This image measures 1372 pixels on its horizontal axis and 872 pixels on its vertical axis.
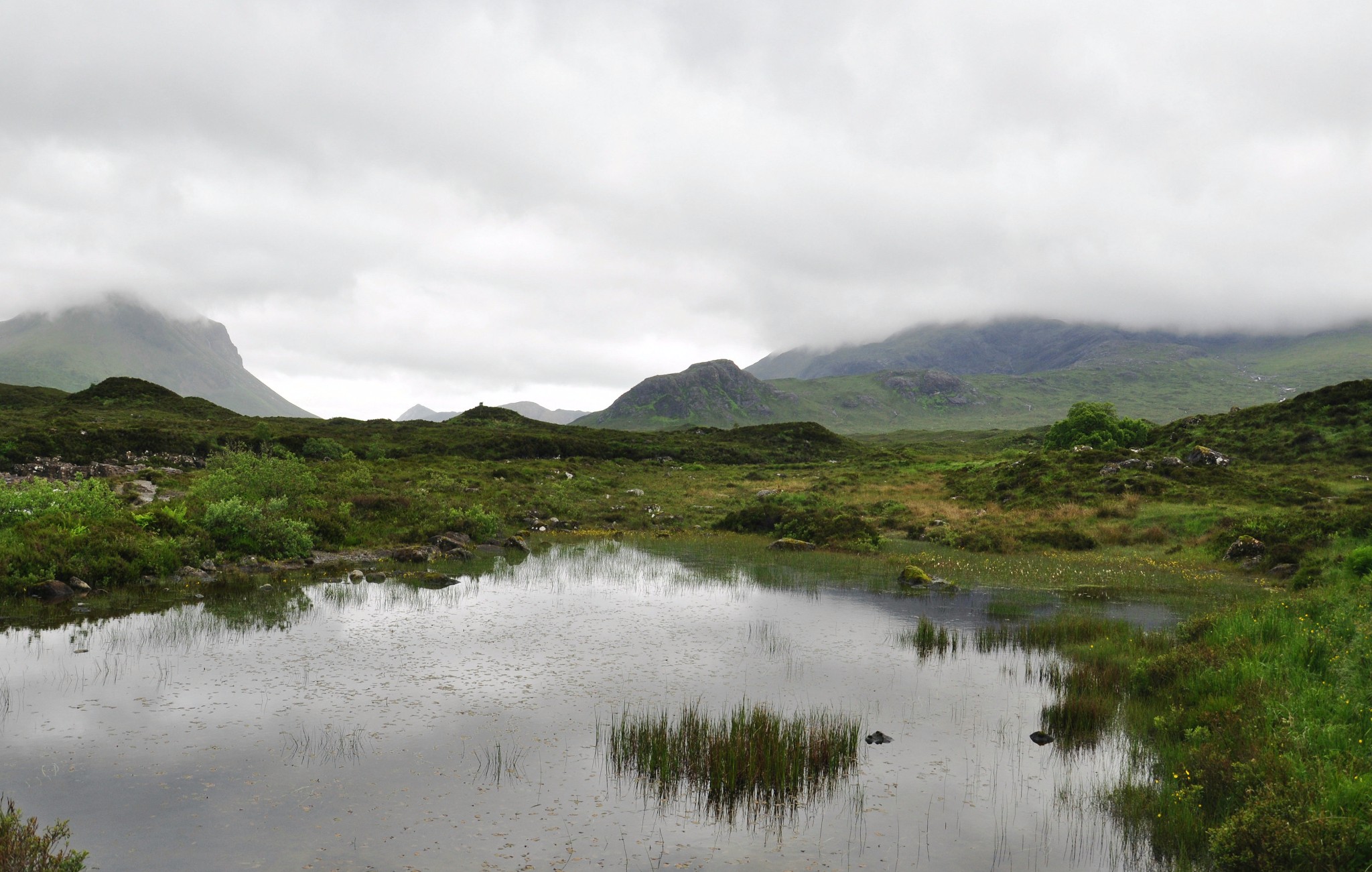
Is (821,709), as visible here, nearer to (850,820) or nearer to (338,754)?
(850,820)

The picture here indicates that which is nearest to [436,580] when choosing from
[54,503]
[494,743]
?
→ [54,503]

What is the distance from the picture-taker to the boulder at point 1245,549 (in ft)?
105

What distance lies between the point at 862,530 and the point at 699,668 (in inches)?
1026

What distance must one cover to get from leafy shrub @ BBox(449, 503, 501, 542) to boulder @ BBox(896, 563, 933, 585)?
2117 centimetres

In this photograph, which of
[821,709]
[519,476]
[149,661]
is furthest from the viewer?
[519,476]

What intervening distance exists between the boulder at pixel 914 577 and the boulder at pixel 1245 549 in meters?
13.7

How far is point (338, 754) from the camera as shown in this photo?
11.9 metres

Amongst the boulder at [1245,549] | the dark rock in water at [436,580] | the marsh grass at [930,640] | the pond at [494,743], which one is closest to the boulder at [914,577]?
the pond at [494,743]

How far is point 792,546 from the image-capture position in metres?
41.4

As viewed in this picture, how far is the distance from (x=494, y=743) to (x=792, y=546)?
30123 millimetres

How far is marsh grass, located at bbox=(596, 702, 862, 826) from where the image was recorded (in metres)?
11.0

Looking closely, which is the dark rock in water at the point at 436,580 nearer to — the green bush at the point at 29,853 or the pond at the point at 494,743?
the pond at the point at 494,743

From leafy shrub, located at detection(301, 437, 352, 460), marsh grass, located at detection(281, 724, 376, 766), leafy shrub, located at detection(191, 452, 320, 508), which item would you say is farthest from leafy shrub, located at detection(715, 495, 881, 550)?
leafy shrub, located at detection(301, 437, 352, 460)

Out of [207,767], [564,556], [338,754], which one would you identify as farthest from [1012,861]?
[564,556]
